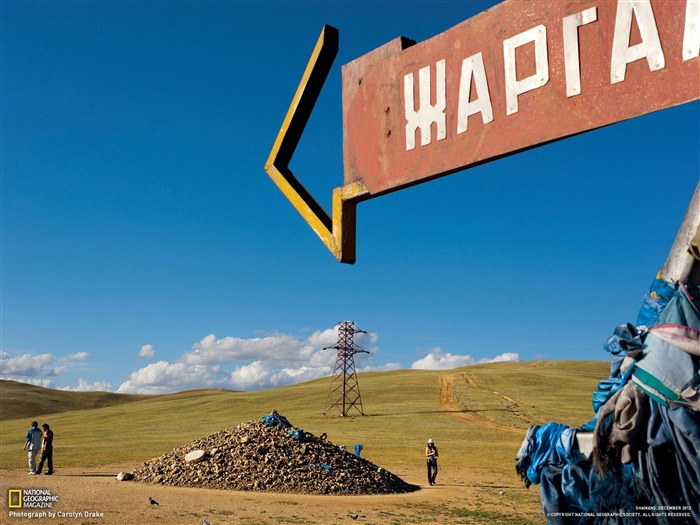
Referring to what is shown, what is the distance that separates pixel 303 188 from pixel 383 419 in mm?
52605

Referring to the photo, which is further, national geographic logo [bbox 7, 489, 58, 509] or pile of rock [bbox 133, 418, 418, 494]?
pile of rock [bbox 133, 418, 418, 494]

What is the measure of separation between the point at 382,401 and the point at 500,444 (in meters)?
28.3

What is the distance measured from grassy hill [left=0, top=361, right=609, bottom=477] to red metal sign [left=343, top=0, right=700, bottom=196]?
2847 centimetres

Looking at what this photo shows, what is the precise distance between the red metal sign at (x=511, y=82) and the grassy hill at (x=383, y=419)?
28474 mm

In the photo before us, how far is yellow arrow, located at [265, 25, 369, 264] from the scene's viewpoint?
218cm

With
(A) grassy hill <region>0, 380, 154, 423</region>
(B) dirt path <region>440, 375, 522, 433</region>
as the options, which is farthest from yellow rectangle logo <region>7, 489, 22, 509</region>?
(A) grassy hill <region>0, 380, 154, 423</region>

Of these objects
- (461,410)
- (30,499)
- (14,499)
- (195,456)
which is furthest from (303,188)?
(461,410)

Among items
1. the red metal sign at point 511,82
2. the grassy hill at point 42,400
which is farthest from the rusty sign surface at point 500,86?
the grassy hill at point 42,400

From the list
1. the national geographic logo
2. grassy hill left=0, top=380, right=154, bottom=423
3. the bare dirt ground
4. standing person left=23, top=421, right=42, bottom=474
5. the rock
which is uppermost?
grassy hill left=0, top=380, right=154, bottom=423

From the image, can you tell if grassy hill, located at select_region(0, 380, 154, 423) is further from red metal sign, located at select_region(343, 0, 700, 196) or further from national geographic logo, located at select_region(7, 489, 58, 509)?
red metal sign, located at select_region(343, 0, 700, 196)

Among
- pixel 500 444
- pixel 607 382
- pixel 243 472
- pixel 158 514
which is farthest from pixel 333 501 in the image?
pixel 500 444

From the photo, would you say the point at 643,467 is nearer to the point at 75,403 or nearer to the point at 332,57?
the point at 332,57

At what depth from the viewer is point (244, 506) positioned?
16875 mm

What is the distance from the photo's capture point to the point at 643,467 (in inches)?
92.8
